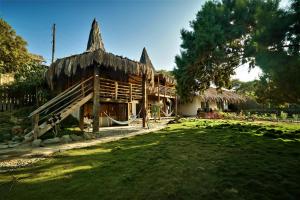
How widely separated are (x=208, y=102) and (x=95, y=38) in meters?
20.0

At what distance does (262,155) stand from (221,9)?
552cm

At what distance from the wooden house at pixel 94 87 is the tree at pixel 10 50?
29.8 ft

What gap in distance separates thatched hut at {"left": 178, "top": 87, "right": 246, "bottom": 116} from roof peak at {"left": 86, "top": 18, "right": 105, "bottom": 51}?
43.7 ft

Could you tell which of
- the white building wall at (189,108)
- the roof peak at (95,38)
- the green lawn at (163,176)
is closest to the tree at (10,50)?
the roof peak at (95,38)

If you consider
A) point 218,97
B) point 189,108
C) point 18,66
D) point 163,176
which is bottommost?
point 163,176

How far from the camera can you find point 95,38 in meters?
14.6

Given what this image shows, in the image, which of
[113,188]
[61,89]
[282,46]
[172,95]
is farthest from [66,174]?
[172,95]

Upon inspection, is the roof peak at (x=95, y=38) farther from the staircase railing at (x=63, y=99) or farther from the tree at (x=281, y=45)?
the tree at (x=281, y=45)

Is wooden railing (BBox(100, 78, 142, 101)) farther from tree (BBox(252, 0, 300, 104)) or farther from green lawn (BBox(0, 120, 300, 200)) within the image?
tree (BBox(252, 0, 300, 104))

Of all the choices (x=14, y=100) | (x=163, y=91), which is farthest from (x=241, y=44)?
(x=14, y=100)

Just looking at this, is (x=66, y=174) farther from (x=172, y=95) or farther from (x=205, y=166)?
(x=172, y=95)

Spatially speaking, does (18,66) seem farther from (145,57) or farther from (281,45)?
(281,45)

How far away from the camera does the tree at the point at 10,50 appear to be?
18.2 meters

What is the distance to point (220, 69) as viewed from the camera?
9.27 m
